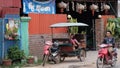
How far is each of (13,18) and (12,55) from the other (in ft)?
5.27

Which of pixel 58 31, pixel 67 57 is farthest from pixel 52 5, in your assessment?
pixel 67 57

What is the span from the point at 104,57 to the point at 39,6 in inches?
231

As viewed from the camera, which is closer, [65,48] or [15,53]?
[15,53]

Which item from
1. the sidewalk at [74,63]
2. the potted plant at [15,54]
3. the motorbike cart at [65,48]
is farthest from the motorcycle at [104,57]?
the potted plant at [15,54]

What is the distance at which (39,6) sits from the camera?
1938 cm

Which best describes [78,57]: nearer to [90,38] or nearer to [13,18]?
[13,18]

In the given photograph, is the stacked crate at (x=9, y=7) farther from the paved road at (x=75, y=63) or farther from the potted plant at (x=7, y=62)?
the paved road at (x=75, y=63)

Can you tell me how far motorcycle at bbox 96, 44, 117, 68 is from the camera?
47.7 ft

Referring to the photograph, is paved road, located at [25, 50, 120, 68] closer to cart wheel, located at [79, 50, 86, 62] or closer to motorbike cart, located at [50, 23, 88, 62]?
cart wheel, located at [79, 50, 86, 62]

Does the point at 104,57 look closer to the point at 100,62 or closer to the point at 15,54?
the point at 100,62

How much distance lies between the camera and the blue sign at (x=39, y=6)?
61.6 feet

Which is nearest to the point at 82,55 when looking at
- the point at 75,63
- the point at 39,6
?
the point at 75,63


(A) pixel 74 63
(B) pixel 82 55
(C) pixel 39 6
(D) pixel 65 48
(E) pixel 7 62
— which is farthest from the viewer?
(C) pixel 39 6

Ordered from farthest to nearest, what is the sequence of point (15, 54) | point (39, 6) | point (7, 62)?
point (39, 6) < point (15, 54) < point (7, 62)
